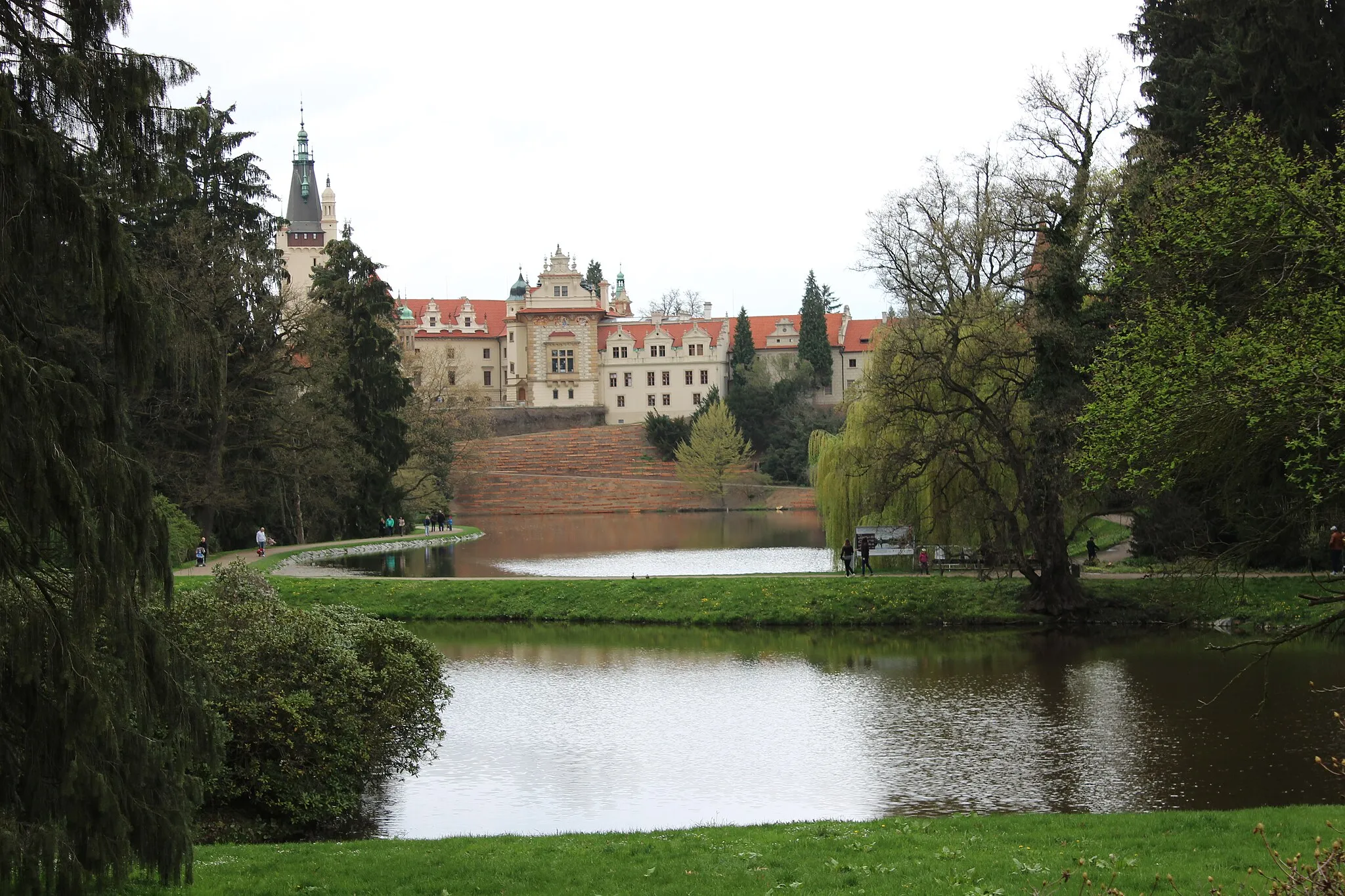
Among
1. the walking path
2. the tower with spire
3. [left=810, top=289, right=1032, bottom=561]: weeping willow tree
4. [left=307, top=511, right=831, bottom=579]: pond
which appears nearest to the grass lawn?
[left=810, top=289, right=1032, bottom=561]: weeping willow tree

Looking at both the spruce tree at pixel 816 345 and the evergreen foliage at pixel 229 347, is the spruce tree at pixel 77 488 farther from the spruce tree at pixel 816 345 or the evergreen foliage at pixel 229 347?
the spruce tree at pixel 816 345

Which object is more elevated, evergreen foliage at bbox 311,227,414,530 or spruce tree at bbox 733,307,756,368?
spruce tree at bbox 733,307,756,368

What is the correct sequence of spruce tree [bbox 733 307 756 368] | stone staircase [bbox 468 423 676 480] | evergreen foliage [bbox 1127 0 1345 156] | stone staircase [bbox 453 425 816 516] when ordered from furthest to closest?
1. spruce tree [bbox 733 307 756 368]
2. stone staircase [bbox 468 423 676 480]
3. stone staircase [bbox 453 425 816 516]
4. evergreen foliage [bbox 1127 0 1345 156]

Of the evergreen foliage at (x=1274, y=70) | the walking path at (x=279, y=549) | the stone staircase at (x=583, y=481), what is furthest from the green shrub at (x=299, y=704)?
the stone staircase at (x=583, y=481)

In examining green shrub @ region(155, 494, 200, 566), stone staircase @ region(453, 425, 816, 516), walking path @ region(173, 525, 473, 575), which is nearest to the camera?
green shrub @ region(155, 494, 200, 566)

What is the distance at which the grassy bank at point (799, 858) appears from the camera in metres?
7.72

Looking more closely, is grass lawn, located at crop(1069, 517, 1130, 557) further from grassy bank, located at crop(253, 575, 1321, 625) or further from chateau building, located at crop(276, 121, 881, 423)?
chateau building, located at crop(276, 121, 881, 423)

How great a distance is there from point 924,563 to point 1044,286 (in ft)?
21.9

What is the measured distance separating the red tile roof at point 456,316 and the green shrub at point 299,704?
72286 mm

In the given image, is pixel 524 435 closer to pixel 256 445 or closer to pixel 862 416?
pixel 256 445

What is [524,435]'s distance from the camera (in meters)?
74.3

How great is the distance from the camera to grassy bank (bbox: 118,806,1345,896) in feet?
25.3

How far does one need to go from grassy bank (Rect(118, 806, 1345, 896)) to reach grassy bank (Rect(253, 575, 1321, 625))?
12.3 meters

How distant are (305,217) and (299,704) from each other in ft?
248
